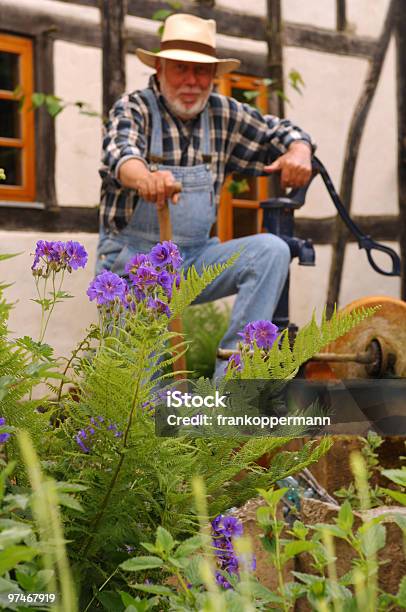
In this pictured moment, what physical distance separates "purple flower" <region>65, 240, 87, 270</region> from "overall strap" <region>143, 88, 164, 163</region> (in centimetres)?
234

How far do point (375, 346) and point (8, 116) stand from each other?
2.62 metres

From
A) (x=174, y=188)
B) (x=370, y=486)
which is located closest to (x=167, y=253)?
(x=370, y=486)

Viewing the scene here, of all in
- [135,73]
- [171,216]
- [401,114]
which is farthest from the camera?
[401,114]

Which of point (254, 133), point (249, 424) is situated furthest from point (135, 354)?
point (254, 133)

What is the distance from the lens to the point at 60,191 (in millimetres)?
5625

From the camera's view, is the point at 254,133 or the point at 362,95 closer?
the point at 254,133

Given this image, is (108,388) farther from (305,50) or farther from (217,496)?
(305,50)

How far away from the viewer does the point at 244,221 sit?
6.50 meters

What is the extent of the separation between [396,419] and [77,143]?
11.3ft

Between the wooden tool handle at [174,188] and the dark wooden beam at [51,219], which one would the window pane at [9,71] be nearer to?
the dark wooden beam at [51,219]

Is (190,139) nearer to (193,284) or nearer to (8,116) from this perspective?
(8,116)

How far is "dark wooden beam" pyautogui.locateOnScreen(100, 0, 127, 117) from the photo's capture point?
18.9 feet

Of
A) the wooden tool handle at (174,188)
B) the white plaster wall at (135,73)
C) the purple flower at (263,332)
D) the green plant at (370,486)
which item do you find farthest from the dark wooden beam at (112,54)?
the purple flower at (263,332)

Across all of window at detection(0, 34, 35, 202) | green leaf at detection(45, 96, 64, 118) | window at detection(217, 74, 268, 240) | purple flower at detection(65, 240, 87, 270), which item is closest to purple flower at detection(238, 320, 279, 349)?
purple flower at detection(65, 240, 87, 270)
